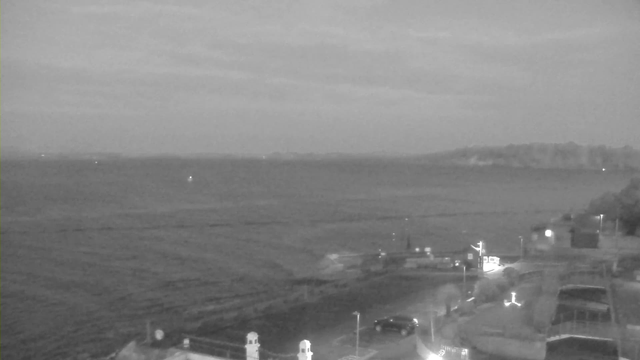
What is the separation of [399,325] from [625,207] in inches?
364

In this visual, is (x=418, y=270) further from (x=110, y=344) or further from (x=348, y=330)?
(x=110, y=344)

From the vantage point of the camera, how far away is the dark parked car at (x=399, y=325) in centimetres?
658

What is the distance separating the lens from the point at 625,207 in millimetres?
13359

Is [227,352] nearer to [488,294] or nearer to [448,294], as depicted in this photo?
[488,294]

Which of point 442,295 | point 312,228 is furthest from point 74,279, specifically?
point 312,228

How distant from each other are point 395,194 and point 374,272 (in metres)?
27.1

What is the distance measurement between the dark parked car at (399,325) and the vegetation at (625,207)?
7517 millimetres

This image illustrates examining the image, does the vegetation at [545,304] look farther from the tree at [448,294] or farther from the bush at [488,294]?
the tree at [448,294]

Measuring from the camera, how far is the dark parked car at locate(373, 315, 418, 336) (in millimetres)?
6582

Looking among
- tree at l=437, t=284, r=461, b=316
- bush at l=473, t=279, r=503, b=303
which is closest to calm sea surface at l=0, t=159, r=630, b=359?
tree at l=437, t=284, r=461, b=316

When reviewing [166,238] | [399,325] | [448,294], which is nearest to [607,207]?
[448,294]

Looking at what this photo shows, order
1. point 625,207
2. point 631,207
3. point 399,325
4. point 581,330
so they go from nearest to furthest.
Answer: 1. point 581,330
2. point 399,325
3. point 631,207
4. point 625,207

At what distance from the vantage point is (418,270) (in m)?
11.9

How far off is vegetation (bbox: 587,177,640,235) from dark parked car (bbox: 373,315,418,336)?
24.7 ft
